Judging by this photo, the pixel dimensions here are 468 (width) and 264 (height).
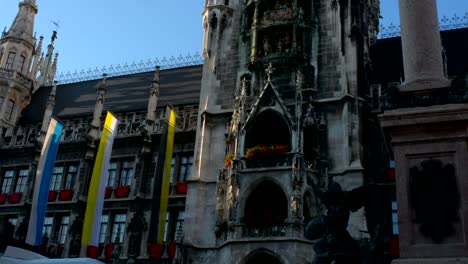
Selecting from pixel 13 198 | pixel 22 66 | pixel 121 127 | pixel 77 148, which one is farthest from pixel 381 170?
pixel 22 66

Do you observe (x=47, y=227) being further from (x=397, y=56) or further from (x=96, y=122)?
(x=397, y=56)

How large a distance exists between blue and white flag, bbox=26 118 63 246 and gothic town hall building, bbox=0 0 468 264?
3.11ft

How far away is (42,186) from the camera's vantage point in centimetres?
2878

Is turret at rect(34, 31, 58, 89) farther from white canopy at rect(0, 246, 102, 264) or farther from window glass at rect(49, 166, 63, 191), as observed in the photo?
white canopy at rect(0, 246, 102, 264)

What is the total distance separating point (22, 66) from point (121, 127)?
40.3 feet

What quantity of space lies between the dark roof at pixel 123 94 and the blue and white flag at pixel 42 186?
20.3 feet

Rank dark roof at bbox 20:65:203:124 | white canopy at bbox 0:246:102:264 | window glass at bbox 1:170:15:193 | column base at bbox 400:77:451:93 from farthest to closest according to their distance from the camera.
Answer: dark roof at bbox 20:65:203:124
window glass at bbox 1:170:15:193
white canopy at bbox 0:246:102:264
column base at bbox 400:77:451:93

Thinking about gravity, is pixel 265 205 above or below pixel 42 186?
below

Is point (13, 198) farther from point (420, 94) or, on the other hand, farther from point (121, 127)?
point (420, 94)

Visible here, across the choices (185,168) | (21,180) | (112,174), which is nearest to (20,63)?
(21,180)

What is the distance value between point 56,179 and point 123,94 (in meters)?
8.17

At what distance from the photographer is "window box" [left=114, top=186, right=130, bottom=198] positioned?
3088 centimetres

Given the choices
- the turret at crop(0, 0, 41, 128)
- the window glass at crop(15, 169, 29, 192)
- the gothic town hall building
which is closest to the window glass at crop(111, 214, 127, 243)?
the gothic town hall building

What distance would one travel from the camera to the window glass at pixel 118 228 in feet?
98.1
